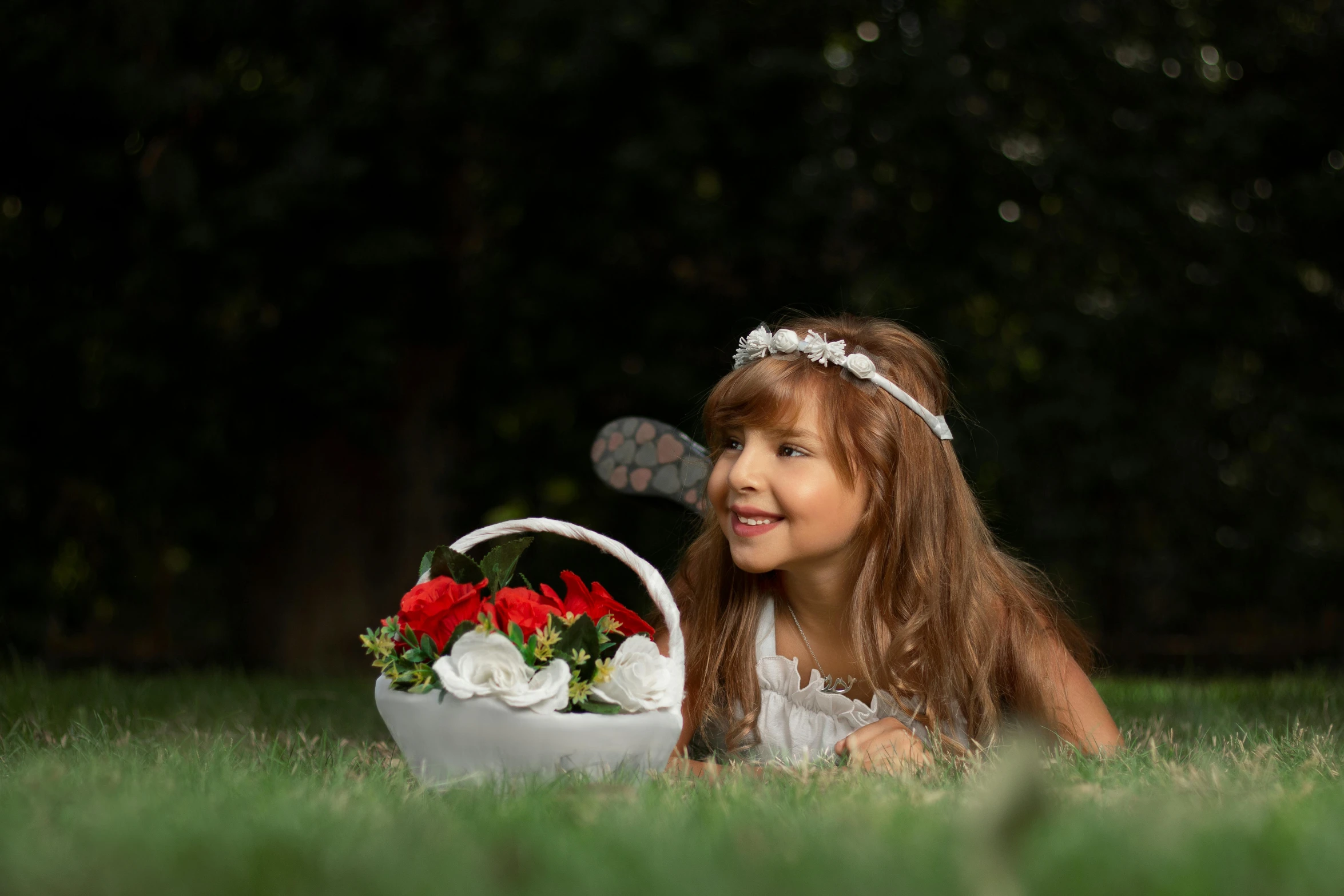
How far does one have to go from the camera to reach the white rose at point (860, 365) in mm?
2689

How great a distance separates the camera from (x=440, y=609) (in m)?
2.02

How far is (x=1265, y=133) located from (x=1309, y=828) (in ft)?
18.2

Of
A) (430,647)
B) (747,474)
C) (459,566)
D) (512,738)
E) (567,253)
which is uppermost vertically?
(567,253)

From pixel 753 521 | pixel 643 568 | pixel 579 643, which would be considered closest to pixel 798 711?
pixel 753 521

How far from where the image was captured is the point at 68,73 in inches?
206

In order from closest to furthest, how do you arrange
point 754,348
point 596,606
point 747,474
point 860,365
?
point 596,606 < point 747,474 < point 860,365 < point 754,348

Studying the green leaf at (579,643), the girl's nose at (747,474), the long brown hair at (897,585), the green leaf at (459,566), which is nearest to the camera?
the green leaf at (579,643)

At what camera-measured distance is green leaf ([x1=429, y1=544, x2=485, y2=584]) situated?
2.13 metres

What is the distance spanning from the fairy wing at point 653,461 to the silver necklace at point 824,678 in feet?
1.86

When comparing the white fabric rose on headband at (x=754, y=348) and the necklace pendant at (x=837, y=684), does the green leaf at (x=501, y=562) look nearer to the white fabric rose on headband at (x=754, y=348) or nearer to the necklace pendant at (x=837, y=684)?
the white fabric rose on headband at (x=754, y=348)

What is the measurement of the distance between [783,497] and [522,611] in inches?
28.4

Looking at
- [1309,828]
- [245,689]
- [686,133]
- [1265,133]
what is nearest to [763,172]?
[686,133]

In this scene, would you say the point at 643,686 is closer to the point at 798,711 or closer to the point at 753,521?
the point at 753,521

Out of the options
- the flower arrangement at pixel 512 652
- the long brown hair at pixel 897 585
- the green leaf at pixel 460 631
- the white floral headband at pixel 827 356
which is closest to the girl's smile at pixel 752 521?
the long brown hair at pixel 897 585
